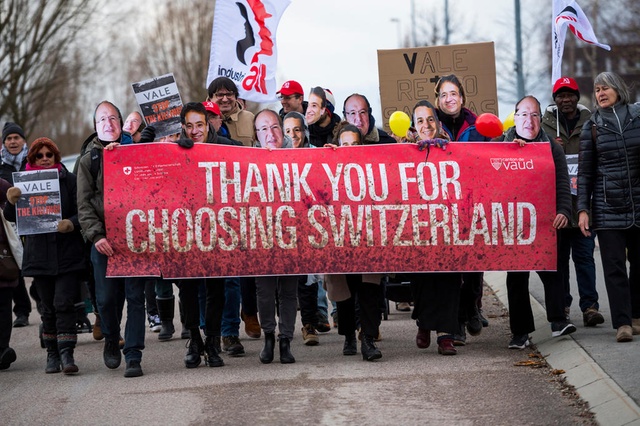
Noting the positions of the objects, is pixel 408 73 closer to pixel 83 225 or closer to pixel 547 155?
pixel 547 155

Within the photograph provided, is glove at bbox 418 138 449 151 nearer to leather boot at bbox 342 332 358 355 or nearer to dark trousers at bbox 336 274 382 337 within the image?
dark trousers at bbox 336 274 382 337

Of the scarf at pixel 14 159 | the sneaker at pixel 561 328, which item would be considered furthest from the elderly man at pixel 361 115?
the scarf at pixel 14 159

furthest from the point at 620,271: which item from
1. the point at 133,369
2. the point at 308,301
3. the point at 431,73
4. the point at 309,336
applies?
the point at 431,73

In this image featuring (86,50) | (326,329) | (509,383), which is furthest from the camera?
(86,50)

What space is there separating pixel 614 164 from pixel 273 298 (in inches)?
115

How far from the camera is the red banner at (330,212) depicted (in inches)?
392

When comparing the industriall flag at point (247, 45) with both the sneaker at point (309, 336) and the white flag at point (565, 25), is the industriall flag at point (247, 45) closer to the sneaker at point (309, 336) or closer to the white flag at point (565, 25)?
the sneaker at point (309, 336)

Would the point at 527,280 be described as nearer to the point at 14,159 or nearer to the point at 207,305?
the point at 207,305

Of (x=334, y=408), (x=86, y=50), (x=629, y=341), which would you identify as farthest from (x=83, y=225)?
(x=86, y=50)

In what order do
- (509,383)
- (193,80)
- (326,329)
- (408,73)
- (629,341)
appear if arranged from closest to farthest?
(509,383) → (629,341) → (326,329) → (408,73) → (193,80)

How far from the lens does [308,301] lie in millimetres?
→ 11398

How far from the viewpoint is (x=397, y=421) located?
7527 mm

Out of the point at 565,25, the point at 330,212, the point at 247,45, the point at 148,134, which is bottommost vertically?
the point at 330,212

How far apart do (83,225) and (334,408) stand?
295 centimetres
